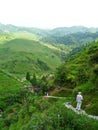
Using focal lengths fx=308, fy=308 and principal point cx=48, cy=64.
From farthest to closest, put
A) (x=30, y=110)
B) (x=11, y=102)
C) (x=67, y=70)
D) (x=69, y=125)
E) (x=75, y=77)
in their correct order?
(x=11, y=102), (x=67, y=70), (x=75, y=77), (x=30, y=110), (x=69, y=125)

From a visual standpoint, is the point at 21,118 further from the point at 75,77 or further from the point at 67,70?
the point at 67,70

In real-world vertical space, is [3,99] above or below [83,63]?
below

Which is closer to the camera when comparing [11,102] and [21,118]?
[21,118]

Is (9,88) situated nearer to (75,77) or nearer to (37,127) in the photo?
(75,77)

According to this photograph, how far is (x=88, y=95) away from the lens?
51031 millimetres

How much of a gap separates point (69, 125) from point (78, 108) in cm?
501

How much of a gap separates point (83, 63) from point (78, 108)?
6066 cm

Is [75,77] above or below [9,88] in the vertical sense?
above

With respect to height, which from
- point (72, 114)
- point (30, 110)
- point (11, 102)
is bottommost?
point (11, 102)

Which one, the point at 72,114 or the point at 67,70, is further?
the point at 67,70

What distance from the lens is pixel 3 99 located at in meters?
123

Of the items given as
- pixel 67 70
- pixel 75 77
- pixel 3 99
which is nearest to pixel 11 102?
pixel 3 99

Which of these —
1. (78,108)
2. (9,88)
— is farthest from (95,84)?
(9,88)

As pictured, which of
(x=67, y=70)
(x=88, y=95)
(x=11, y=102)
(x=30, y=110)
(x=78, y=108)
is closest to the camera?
(x=78, y=108)
